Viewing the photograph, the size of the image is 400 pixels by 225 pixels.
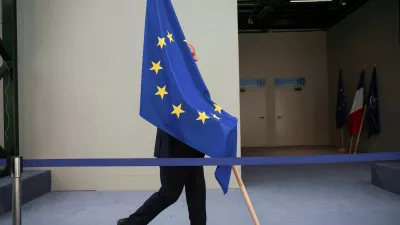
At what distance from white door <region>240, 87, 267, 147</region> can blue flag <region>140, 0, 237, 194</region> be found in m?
8.99

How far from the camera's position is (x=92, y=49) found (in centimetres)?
406

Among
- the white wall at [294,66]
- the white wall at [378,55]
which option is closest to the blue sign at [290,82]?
the white wall at [294,66]

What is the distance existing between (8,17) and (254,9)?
615 centimetres

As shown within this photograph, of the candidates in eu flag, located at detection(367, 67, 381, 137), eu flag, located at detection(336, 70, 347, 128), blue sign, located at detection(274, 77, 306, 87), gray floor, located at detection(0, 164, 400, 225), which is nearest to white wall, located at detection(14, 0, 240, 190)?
gray floor, located at detection(0, 164, 400, 225)

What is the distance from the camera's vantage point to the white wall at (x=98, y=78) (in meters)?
4.04

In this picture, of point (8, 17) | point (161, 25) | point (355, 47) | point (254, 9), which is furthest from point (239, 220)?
point (355, 47)

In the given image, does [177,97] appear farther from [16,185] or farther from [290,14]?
[290,14]

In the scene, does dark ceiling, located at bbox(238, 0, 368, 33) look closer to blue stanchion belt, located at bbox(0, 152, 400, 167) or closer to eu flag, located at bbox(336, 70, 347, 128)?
eu flag, located at bbox(336, 70, 347, 128)

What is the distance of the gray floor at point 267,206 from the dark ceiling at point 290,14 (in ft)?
17.5

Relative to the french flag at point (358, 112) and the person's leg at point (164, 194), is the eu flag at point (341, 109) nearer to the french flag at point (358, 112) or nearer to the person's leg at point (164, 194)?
the french flag at point (358, 112)

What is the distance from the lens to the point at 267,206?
328cm

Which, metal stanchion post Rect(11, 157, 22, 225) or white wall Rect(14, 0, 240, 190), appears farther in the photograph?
white wall Rect(14, 0, 240, 190)

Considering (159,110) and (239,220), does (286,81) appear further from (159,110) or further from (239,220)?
(159,110)

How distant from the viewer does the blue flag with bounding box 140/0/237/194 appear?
1.89 meters
